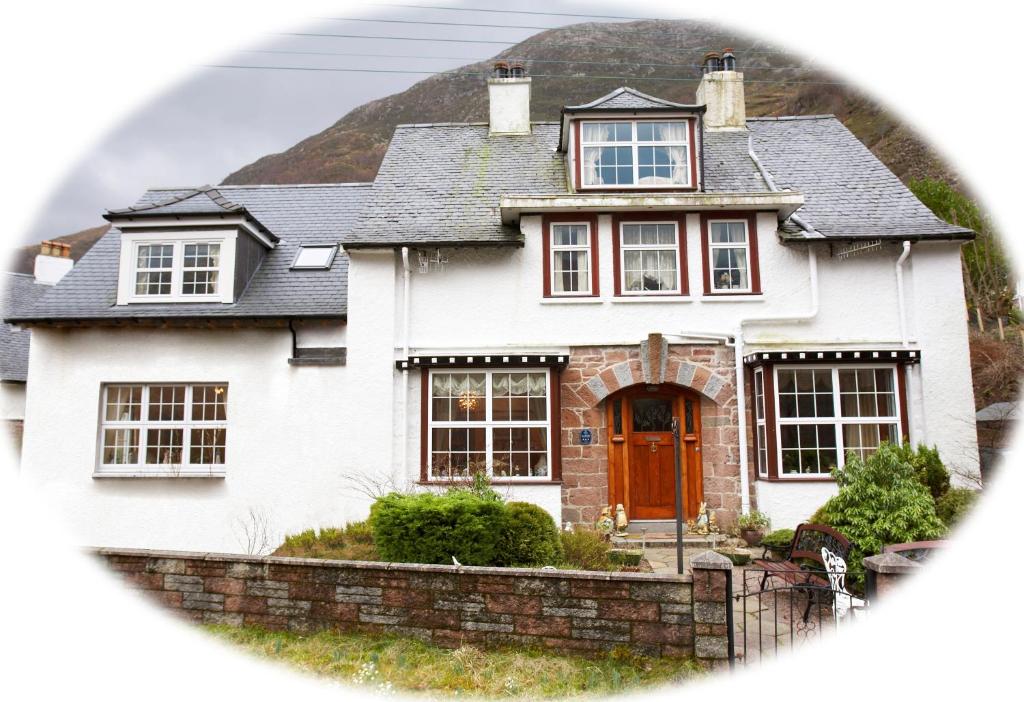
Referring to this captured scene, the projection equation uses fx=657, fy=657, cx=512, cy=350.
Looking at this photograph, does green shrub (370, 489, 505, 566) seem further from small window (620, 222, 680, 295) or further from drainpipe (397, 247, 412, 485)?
small window (620, 222, 680, 295)

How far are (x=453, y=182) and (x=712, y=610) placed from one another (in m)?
10.9

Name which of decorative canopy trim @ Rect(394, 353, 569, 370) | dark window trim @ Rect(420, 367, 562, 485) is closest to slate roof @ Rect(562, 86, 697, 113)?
decorative canopy trim @ Rect(394, 353, 569, 370)

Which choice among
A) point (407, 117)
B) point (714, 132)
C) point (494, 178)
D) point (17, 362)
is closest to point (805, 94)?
point (714, 132)

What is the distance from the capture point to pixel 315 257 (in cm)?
1473

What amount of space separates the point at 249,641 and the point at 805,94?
4940 centimetres

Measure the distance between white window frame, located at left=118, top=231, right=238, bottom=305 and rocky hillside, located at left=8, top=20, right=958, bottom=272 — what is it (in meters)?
3.67

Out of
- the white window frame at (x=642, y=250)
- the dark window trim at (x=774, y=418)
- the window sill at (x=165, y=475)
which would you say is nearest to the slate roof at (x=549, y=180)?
the white window frame at (x=642, y=250)

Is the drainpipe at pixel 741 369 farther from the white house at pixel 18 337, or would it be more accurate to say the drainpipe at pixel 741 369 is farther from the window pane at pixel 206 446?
the white house at pixel 18 337

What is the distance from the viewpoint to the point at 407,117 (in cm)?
8694

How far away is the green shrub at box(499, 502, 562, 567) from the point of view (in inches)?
325

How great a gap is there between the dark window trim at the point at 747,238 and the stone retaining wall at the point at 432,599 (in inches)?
301

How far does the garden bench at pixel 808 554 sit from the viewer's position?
7695 mm

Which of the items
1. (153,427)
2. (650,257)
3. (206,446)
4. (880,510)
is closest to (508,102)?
(650,257)

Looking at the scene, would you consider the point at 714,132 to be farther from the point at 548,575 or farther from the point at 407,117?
the point at 407,117
